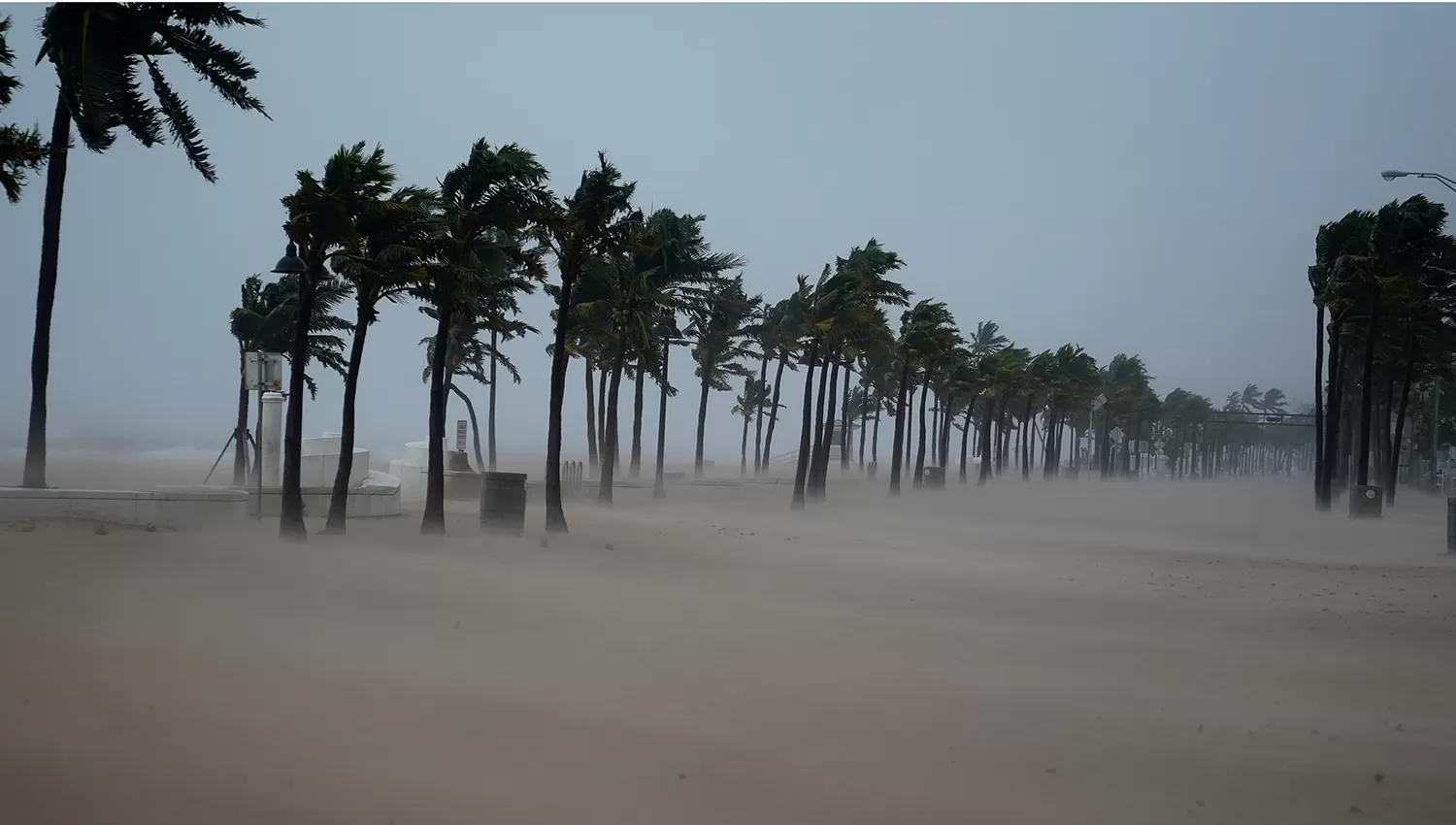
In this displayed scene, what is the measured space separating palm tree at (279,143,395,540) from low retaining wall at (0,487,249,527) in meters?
1.54

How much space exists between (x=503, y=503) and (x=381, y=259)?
5.48 meters

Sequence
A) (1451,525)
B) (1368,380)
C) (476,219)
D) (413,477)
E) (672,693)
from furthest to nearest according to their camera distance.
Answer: (1368,380) < (413,477) < (1451,525) < (476,219) < (672,693)

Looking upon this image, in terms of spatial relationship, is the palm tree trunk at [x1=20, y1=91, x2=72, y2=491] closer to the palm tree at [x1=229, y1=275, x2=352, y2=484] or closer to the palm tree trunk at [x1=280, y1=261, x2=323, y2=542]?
the palm tree trunk at [x1=280, y1=261, x2=323, y2=542]

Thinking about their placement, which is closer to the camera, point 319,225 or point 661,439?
point 319,225

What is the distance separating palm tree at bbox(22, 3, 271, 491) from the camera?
19266mm

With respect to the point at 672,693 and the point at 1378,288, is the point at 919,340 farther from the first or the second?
the point at 672,693

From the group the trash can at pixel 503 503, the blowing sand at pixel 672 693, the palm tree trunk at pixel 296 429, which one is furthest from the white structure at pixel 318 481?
the blowing sand at pixel 672 693

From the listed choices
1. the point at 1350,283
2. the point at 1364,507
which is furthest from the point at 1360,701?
the point at 1350,283

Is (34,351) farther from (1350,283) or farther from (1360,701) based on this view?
(1350,283)

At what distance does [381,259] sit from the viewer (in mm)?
19531

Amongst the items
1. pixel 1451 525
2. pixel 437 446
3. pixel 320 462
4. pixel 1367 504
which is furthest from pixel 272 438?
pixel 1367 504

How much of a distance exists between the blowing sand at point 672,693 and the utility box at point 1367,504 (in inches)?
988

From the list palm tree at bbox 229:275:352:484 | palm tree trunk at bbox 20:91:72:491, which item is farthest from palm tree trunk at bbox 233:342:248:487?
palm tree trunk at bbox 20:91:72:491

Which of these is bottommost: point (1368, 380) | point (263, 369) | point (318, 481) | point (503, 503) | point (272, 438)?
point (318, 481)
